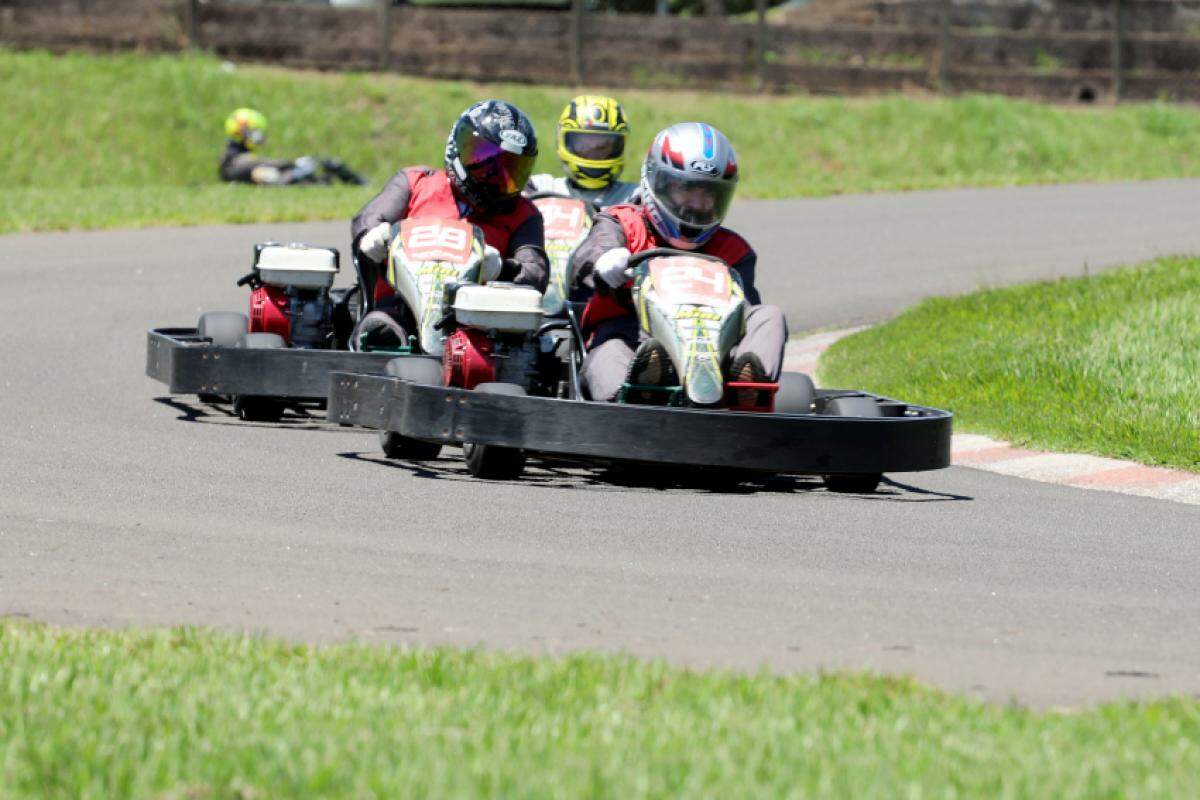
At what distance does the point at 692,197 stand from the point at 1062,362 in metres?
2.85

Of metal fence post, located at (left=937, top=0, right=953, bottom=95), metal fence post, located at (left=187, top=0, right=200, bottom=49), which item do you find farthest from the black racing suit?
metal fence post, located at (left=937, top=0, right=953, bottom=95)

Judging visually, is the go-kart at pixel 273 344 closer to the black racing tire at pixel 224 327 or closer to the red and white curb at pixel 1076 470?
the black racing tire at pixel 224 327

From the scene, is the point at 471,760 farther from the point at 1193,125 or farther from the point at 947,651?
the point at 1193,125

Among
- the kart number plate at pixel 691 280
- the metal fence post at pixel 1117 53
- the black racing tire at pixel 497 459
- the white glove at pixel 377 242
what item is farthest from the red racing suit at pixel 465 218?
the metal fence post at pixel 1117 53

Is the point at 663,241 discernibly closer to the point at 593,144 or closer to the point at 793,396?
the point at 793,396

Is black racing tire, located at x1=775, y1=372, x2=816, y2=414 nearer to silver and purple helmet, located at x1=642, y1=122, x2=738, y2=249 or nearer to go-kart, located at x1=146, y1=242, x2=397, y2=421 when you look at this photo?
silver and purple helmet, located at x1=642, y1=122, x2=738, y2=249

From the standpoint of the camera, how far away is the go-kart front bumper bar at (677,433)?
6750mm

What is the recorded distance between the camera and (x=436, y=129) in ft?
75.5

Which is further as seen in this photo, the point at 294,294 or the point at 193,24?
the point at 193,24

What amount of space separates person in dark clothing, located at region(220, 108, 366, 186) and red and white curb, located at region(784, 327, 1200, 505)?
12.7m

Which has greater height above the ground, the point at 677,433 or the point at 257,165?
the point at 257,165

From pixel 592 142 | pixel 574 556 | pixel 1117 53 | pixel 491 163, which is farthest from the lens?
pixel 1117 53

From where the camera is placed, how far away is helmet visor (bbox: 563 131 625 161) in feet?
32.8

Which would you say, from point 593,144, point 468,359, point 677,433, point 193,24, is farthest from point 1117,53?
point 677,433
